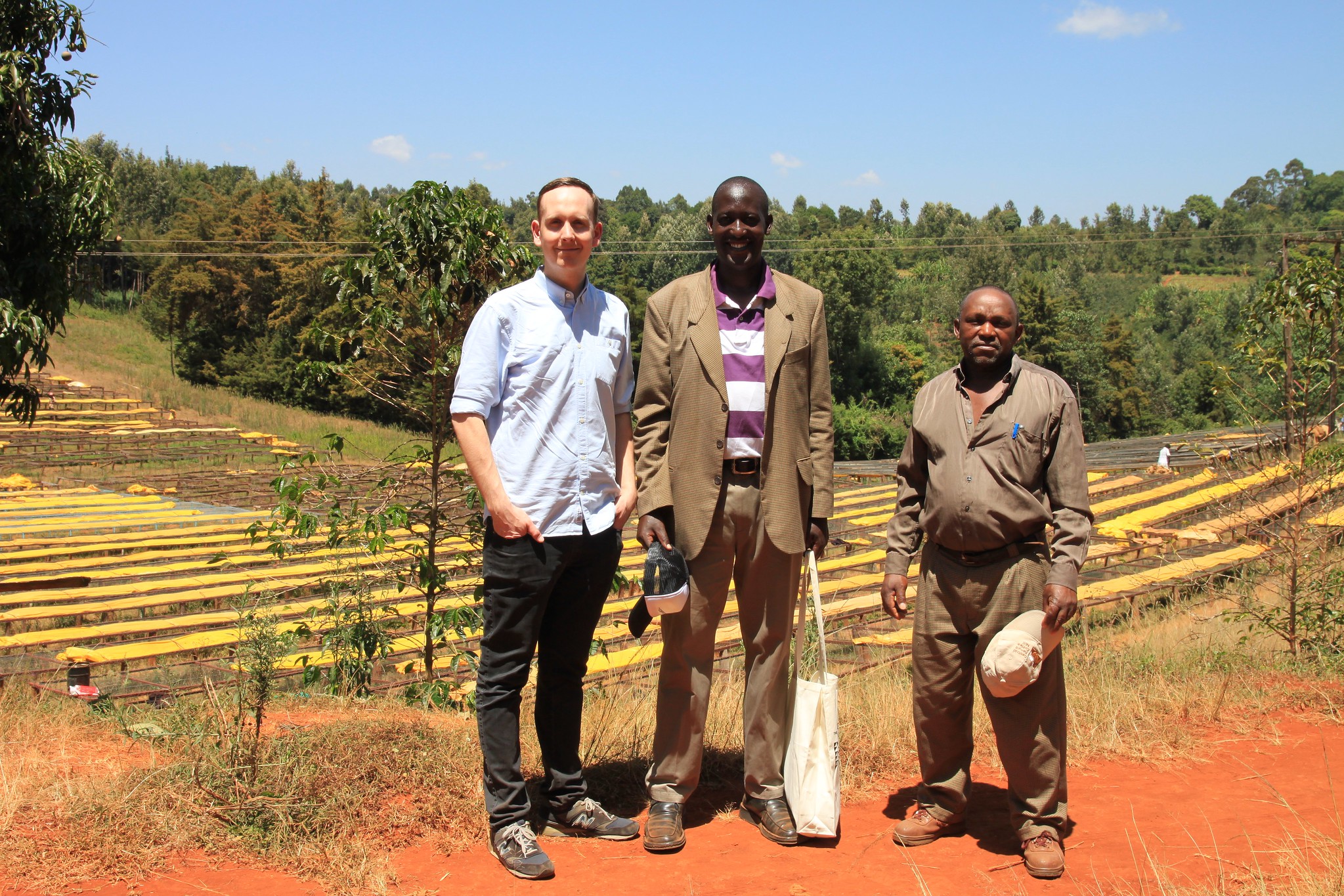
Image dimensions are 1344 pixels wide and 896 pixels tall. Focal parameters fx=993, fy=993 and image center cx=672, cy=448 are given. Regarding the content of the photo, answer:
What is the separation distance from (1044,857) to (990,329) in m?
1.61

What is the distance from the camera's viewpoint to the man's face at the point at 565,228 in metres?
3.03

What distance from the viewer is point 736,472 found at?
3.15 m

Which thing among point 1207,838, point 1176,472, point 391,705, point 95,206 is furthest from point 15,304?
point 1176,472

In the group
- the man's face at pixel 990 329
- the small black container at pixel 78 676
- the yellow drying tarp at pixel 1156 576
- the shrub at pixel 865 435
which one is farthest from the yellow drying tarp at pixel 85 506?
the shrub at pixel 865 435

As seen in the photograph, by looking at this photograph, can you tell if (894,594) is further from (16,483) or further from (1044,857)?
(16,483)

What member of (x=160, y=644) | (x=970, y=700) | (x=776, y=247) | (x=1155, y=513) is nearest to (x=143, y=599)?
(x=160, y=644)

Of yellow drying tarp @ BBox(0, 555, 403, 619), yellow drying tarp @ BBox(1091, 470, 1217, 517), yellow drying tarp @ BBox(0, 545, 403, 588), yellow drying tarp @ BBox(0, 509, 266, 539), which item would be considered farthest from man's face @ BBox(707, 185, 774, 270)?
yellow drying tarp @ BBox(1091, 470, 1217, 517)

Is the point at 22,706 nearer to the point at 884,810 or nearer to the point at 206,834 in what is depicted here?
the point at 206,834

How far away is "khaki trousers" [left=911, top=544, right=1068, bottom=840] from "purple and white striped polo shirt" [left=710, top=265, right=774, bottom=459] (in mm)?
717

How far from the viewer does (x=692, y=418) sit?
316 cm

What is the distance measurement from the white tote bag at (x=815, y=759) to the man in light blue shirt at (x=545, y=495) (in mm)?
551

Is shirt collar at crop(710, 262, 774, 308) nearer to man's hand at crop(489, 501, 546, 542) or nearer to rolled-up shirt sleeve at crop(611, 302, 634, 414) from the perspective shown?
rolled-up shirt sleeve at crop(611, 302, 634, 414)

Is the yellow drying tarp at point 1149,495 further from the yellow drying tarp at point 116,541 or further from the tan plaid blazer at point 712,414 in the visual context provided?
the tan plaid blazer at point 712,414

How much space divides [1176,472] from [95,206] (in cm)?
2238
